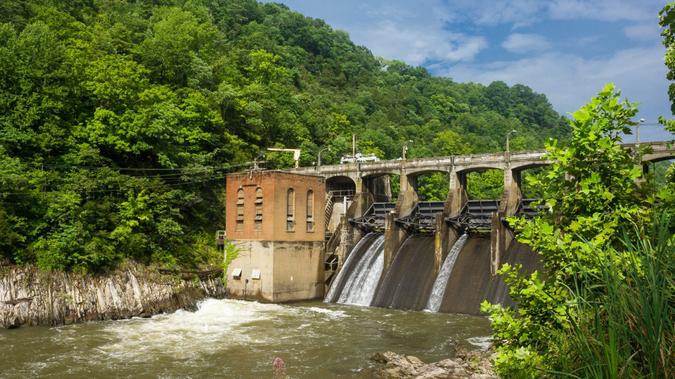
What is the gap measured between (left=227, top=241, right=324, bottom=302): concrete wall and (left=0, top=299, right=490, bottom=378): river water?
272 centimetres

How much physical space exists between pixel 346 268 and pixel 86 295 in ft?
50.1

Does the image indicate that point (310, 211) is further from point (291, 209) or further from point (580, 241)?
point (580, 241)

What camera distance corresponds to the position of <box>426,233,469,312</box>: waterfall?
2805cm

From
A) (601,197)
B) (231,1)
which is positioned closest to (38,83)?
(601,197)

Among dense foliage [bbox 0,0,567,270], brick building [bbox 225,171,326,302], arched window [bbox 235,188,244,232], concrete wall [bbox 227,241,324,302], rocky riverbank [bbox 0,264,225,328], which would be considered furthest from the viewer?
arched window [bbox 235,188,244,232]

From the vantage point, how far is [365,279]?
105ft

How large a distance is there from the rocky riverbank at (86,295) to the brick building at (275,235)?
3.63 m

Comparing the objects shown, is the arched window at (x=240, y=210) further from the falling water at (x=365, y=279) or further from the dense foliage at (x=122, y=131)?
the falling water at (x=365, y=279)

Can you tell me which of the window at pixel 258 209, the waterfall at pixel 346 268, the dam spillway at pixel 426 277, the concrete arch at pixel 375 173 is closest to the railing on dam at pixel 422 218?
the dam spillway at pixel 426 277

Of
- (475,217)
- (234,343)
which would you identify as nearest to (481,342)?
(234,343)

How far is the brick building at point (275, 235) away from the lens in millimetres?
30656

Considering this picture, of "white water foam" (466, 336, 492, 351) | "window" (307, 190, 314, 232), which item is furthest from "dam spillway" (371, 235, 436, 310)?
"white water foam" (466, 336, 492, 351)

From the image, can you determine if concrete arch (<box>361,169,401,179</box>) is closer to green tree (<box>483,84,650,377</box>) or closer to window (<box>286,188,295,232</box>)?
window (<box>286,188,295,232</box>)

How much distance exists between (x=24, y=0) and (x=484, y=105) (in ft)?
406
